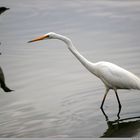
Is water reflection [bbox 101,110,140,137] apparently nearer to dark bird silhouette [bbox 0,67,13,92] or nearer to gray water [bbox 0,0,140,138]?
gray water [bbox 0,0,140,138]

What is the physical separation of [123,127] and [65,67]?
4.01m

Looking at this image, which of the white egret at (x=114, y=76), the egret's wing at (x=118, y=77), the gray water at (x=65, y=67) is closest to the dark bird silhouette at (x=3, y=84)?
the gray water at (x=65, y=67)

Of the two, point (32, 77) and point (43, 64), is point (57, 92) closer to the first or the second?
point (32, 77)

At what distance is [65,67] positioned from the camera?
1215 centimetres

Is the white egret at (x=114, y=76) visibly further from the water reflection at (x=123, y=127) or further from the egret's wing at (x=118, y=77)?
the water reflection at (x=123, y=127)

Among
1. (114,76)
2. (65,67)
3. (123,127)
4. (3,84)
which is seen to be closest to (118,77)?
(114,76)

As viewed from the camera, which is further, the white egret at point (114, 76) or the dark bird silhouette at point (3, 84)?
the dark bird silhouette at point (3, 84)

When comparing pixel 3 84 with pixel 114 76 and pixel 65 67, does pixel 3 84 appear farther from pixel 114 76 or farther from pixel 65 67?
pixel 114 76

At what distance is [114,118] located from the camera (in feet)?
28.7

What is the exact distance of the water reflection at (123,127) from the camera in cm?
804

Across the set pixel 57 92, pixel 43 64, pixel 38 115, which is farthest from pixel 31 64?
pixel 38 115

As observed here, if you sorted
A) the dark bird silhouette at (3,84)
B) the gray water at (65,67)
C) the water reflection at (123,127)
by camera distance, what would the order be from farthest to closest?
the dark bird silhouette at (3,84)
the gray water at (65,67)
the water reflection at (123,127)

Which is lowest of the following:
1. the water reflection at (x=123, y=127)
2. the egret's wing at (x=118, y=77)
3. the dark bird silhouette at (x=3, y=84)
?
the dark bird silhouette at (x=3, y=84)

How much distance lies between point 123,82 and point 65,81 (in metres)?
2.01
